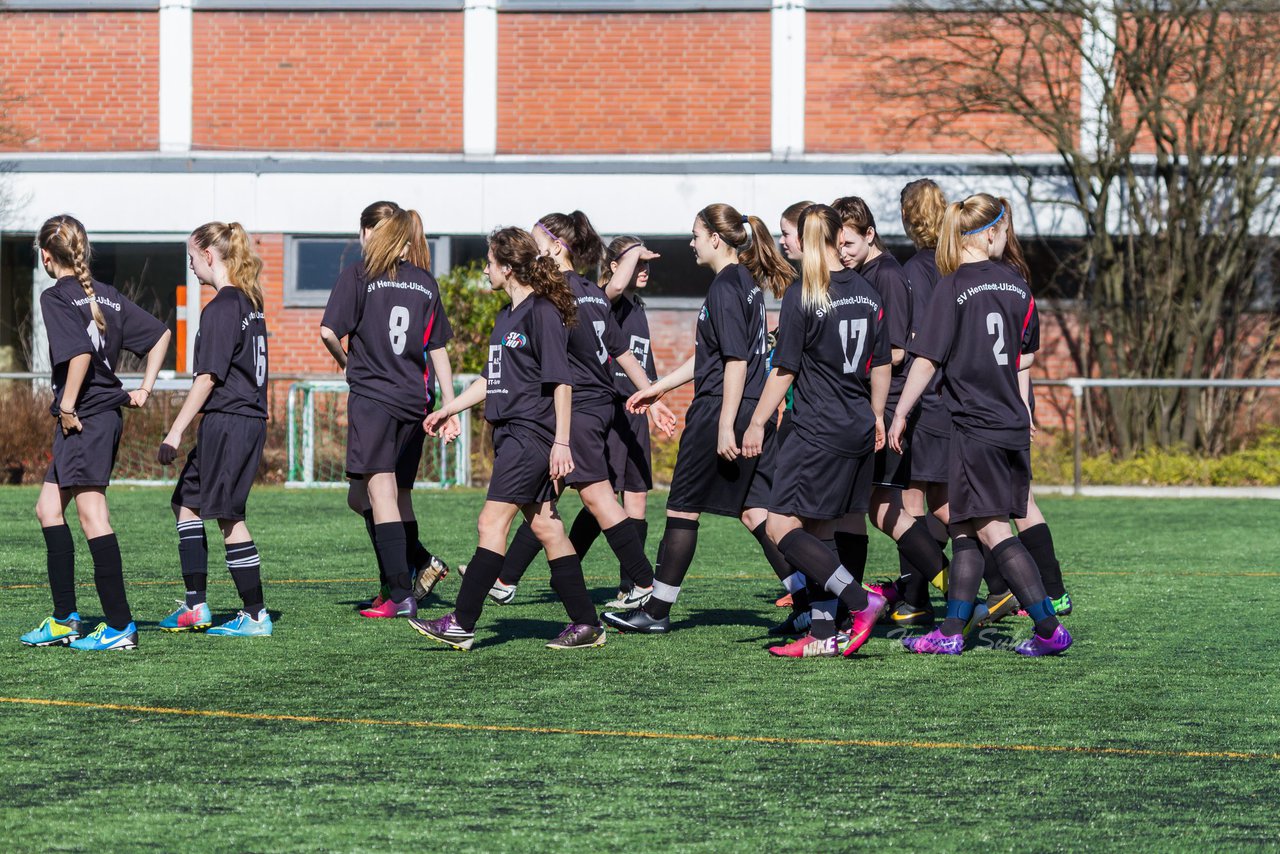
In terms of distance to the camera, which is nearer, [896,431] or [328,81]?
[896,431]

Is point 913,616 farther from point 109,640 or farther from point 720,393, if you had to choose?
point 109,640

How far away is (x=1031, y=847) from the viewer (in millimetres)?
4277

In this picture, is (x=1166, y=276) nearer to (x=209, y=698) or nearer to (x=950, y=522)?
(x=950, y=522)

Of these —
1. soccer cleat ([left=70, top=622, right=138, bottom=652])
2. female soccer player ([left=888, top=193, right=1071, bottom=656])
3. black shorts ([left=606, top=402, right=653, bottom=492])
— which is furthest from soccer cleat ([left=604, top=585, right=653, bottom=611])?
soccer cleat ([left=70, top=622, right=138, bottom=652])

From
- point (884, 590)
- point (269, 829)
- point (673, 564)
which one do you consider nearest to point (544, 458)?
point (673, 564)

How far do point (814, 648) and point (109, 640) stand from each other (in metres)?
2.93

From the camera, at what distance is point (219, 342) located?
24.5 feet

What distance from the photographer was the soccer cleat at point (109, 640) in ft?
23.7

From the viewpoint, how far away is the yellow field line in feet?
17.7

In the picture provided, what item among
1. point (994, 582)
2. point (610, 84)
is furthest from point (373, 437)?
point (610, 84)

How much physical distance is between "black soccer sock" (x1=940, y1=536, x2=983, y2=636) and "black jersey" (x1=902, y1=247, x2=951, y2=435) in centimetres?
76

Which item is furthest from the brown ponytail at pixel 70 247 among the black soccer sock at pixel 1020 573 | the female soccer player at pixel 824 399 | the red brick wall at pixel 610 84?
the red brick wall at pixel 610 84

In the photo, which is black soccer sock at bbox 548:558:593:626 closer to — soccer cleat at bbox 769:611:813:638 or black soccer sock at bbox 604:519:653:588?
black soccer sock at bbox 604:519:653:588

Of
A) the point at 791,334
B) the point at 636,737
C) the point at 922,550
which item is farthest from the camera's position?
the point at 922,550
